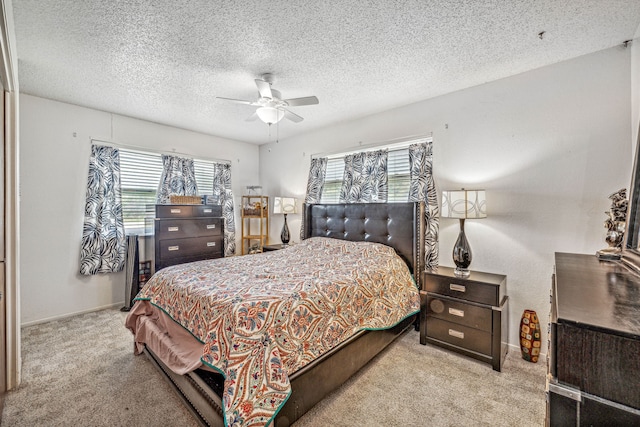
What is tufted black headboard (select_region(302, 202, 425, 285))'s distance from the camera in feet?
9.91

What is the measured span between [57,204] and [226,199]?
83.9 inches

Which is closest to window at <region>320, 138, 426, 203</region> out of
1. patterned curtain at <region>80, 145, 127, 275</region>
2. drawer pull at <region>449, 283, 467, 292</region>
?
drawer pull at <region>449, 283, 467, 292</region>

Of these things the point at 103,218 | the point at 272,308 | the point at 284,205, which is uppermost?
the point at 284,205

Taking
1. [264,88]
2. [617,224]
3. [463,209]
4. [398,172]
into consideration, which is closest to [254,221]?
[398,172]

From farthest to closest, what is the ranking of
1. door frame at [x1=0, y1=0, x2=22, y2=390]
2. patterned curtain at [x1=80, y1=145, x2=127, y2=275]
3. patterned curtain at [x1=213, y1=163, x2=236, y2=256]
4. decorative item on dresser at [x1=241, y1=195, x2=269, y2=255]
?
1. decorative item on dresser at [x1=241, y1=195, x2=269, y2=255]
2. patterned curtain at [x1=213, y1=163, x2=236, y2=256]
3. patterned curtain at [x1=80, y1=145, x2=127, y2=275]
4. door frame at [x1=0, y1=0, x2=22, y2=390]

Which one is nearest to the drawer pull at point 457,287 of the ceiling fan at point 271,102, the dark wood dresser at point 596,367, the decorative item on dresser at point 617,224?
the decorative item on dresser at point 617,224

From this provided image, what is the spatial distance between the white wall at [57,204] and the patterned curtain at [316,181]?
8.40 feet

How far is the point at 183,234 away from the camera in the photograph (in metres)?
3.86

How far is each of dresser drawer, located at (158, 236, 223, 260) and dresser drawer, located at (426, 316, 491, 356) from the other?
10.3 ft

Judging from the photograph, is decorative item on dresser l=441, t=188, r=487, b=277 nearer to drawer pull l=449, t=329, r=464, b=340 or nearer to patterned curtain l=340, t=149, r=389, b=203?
drawer pull l=449, t=329, r=464, b=340

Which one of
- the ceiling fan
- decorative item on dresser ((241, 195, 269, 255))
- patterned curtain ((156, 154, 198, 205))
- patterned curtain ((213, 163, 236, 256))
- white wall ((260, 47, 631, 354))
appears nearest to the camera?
white wall ((260, 47, 631, 354))

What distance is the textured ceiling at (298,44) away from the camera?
176 cm

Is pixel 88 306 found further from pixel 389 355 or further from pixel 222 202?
pixel 389 355

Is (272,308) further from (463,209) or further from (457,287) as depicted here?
(463,209)
